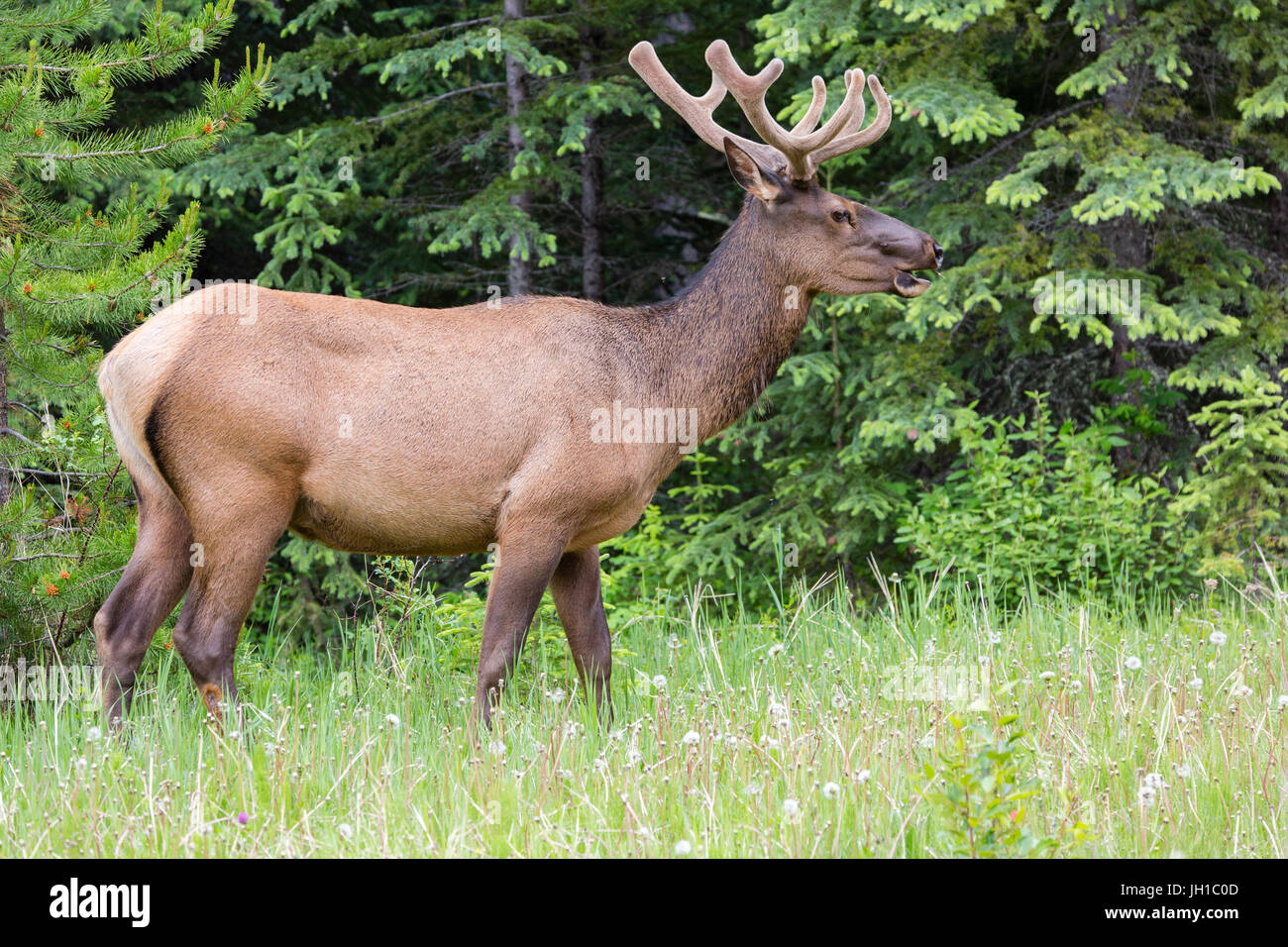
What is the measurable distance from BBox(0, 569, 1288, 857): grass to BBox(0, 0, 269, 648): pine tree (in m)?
0.62

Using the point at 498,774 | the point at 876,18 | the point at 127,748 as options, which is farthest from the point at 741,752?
the point at 876,18

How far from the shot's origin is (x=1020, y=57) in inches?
398

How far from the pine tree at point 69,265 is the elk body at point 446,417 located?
808 millimetres

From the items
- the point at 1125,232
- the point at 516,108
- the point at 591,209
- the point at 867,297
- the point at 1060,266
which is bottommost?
the point at 867,297

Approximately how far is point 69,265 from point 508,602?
2547 mm

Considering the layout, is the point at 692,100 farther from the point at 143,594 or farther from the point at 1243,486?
the point at 1243,486

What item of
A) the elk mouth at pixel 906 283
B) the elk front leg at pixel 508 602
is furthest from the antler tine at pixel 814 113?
the elk front leg at pixel 508 602

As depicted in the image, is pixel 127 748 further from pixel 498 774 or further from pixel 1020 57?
pixel 1020 57

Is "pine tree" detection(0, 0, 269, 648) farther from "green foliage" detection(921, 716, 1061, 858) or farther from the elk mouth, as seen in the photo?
"green foliage" detection(921, 716, 1061, 858)

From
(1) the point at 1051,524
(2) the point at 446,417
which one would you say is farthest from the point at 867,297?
(2) the point at 446,417

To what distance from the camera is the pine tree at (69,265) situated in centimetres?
572

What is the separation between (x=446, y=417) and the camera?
5.22 meters

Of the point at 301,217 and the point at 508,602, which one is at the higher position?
the point at 301,217

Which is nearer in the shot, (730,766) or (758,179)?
(730,766)
